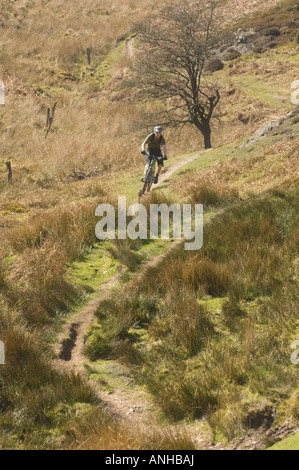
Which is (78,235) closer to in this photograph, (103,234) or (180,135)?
(103,234)

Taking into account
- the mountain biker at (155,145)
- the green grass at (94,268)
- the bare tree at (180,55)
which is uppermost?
the bare tree at (180,55)

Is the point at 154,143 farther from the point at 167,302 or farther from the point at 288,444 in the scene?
the point at 288,444

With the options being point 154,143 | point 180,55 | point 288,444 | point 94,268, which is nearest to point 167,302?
point 94,268

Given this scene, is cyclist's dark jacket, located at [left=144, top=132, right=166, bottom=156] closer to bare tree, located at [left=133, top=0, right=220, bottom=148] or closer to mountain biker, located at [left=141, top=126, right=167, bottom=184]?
mountain biker, located at [left=141, top=126, right=167, bottom=184]

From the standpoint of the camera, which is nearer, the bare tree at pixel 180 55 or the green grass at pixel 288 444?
the green grass at pixel 288 444

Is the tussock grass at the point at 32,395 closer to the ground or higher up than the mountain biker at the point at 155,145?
closer to the ground

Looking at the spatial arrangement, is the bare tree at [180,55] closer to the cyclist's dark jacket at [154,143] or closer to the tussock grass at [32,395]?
Result: the cyclist's dark jacket at [154,143]

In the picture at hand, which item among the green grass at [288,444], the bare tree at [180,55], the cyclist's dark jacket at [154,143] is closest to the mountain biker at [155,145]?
the cyclist's dark jacket at [154,143]

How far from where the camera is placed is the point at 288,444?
3670 mm

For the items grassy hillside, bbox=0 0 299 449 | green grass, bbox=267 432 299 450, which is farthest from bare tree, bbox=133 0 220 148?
green grass, bbox=267 432 299 450

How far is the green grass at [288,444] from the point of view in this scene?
3.58 metres

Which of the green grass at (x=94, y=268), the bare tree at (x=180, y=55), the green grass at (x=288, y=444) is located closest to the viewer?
the green grass at (x=288, y=444)

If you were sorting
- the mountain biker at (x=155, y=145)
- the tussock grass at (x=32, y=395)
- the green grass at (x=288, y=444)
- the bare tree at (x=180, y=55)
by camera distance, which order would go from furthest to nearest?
the bare tree at (x=180, y=55), the mountain biker at (x=155, y=145), the tussock grass at (x=32, y=395), the green grass at (x=288, y=444)

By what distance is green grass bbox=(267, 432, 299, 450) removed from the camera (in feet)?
11.7
